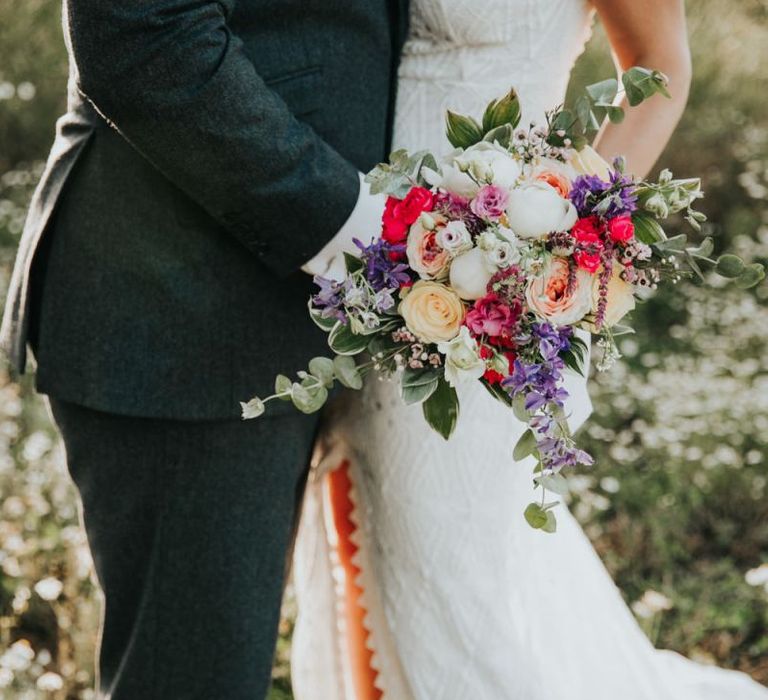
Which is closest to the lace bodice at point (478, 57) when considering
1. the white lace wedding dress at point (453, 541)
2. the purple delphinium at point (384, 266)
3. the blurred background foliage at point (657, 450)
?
the white lace wedding dress at point (453, 541)

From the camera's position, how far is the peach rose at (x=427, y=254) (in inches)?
46.9

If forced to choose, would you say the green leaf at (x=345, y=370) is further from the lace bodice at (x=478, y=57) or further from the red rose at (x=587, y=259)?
the lace bodice at (x=478, y=57)

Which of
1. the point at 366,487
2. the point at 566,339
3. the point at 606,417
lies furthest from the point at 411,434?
the point at 606,417

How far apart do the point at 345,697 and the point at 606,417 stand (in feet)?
7.04

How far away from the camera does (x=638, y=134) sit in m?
1.77

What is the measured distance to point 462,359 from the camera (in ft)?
3.76

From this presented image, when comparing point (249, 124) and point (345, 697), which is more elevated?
point (249, 124)

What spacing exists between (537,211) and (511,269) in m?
0.07

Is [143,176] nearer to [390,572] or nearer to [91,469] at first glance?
[91,469]

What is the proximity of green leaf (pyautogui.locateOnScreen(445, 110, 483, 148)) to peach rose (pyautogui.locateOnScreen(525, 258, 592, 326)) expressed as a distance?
206 mm

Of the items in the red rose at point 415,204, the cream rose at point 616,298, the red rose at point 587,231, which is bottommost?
the cream rose at point 616,298

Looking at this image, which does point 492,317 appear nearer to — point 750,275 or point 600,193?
point 600,193

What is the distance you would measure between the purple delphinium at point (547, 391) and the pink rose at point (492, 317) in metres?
0.03

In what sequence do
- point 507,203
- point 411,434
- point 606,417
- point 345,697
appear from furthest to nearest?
point 606,417
point 345,697
point 411,434
point 507,203
